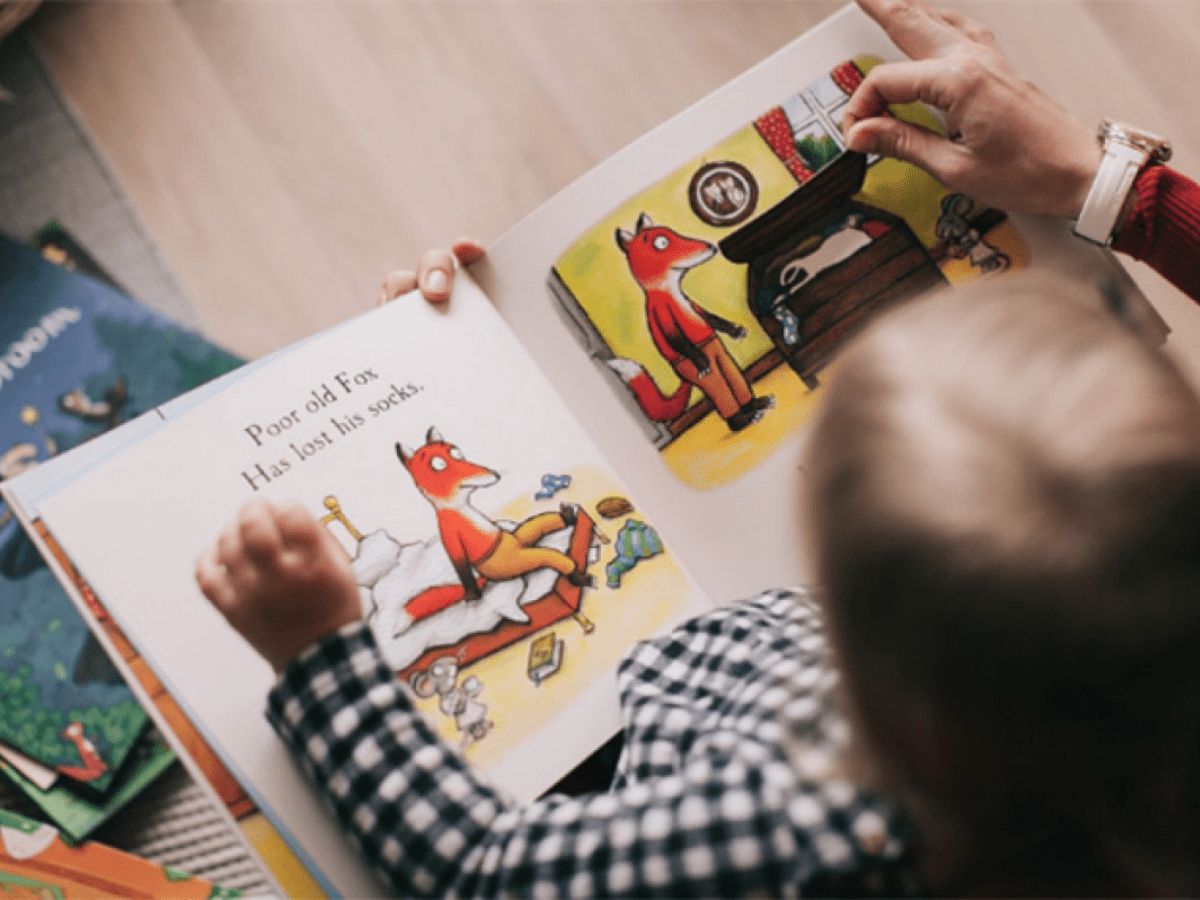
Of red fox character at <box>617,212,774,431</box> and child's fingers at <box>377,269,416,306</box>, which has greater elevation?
child's fingers at <box>377,269,416,306</box>

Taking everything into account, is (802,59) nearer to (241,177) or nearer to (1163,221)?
(1163,221)

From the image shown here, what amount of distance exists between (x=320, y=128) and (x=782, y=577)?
464mm

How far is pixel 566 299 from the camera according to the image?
1.79 ft

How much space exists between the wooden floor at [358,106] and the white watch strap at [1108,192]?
0.50ft

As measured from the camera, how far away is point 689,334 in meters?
0.54

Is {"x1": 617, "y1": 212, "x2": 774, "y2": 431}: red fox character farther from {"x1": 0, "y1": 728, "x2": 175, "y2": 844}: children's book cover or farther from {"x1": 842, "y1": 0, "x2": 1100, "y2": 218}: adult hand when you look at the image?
{"x1": 0, "y1": 728, "x2": 175, "y2": 844}: children's book cover

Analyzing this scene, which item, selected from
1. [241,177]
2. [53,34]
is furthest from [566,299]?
[53,34]

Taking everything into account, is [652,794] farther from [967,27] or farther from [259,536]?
[967,27]

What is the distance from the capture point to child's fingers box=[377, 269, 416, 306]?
1.90 feet

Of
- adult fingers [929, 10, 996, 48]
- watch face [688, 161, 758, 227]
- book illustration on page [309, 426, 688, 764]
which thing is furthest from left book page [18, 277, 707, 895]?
adult fingers [929, 10, 996, 48]

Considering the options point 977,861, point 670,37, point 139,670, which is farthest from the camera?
point 670,37

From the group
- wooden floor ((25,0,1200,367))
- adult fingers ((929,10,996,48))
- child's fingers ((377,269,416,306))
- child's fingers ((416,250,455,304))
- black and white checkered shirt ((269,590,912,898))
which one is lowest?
black and white checkered shirt ((269,590,912,898))

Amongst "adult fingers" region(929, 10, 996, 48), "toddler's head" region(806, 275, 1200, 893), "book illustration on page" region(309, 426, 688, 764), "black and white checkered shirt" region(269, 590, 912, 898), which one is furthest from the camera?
"adult fingers" region(929, 10, 996, 48)

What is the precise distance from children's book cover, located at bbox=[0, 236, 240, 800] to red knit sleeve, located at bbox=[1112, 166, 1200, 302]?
1.99 ft
